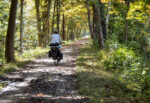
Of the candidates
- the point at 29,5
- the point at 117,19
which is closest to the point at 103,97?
the point at 117,19

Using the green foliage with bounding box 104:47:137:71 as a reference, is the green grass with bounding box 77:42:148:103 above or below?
below

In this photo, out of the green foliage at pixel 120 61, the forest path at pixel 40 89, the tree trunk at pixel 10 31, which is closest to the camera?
the forest path at pixel 40 89

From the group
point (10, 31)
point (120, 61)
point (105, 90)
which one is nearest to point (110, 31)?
point (120, 61)

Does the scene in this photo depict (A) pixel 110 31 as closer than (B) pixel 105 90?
No

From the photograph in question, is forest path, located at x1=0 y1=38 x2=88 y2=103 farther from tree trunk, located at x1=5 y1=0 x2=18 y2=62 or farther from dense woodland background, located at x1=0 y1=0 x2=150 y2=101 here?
tree trunk, located at x1=5 y1=0 x2=18 y2=62

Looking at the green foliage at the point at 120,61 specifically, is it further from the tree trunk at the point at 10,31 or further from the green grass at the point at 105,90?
the tree trunk at the point at 10,31

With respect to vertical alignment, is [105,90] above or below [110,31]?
below

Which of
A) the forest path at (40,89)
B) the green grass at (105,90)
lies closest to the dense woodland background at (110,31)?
the green grass at (105,90)

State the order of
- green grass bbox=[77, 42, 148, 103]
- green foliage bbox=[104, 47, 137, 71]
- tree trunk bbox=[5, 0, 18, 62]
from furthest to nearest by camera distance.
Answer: tree trunk bbox=[5, 0, 18, 62] → green foliage bbox=[104, 47, 137, 71] → green grass bbox=[77, 42, 148, 103]

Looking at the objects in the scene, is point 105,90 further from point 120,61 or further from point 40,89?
point 120,61

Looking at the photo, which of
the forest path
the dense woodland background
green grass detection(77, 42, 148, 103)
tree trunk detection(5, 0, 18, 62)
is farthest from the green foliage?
tree trunk detection(5, 0, 18, 62)

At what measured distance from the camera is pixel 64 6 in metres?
30.7

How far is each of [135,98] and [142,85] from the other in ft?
3.48

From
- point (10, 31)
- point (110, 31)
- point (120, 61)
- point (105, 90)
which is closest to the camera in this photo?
point (105, 90)
